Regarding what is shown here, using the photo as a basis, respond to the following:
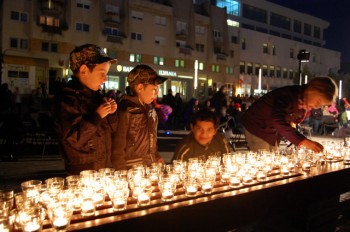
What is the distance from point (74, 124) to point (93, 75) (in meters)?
0.53

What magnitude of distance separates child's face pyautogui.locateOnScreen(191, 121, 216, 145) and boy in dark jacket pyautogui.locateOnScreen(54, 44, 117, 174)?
1.03 metres

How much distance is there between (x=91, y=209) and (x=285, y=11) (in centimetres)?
6211

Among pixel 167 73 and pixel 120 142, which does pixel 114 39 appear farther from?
pixel 120 142

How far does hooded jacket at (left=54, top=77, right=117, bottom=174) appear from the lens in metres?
2.64

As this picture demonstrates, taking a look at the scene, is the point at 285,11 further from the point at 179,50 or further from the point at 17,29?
the point at 17,29

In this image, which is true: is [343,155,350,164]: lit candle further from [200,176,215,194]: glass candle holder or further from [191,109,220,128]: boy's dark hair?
[200,176,215,194]: glass candle holder

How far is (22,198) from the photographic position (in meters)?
1.97

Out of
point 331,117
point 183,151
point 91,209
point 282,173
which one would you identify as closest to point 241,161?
point 282,173

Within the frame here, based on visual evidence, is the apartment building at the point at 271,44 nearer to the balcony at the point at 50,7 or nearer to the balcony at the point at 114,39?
the balcony at the point at 114,39

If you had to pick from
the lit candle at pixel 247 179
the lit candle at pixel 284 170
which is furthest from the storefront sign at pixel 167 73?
the lit candle at pixel 247 179

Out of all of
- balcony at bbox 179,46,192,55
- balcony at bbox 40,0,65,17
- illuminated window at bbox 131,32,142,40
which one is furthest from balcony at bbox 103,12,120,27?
balcony at bbox 179,46,192,55

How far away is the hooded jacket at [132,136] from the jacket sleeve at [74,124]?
1.77ft

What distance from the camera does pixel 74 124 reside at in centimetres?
264

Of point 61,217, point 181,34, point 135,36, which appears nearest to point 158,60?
point 135,36
